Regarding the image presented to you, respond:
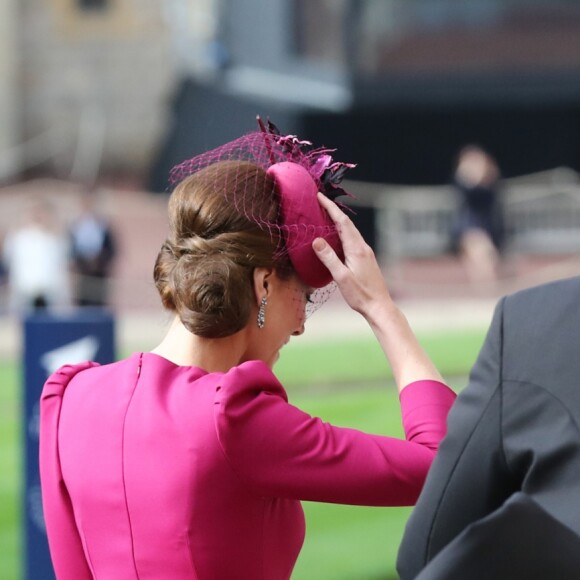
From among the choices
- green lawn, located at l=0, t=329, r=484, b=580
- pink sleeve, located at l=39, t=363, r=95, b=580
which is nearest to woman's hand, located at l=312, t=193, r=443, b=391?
pink sleeve, located at l=39, t=363, r=95, b=580

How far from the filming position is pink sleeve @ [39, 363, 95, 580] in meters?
2.28

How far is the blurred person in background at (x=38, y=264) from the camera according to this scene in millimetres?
15867

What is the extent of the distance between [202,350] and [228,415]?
26cm

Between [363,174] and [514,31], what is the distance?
4.47 meters

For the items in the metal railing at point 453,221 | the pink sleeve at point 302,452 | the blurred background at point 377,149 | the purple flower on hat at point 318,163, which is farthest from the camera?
the metal railing at point 453,221

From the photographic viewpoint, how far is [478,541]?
1.47 meters

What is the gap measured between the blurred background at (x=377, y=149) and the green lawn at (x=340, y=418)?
5.93 feet

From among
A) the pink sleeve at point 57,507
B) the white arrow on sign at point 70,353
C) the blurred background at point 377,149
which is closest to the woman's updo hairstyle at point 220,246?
the pink sleeve at point 57,507

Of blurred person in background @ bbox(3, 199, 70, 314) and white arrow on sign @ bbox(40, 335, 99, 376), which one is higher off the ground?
white arrow on sign @ bbox(40, 335, 99, 376)

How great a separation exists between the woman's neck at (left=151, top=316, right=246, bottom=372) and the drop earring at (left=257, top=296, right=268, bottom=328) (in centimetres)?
4

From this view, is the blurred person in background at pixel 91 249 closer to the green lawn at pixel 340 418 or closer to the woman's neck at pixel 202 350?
the green lawn at pixel 340 418

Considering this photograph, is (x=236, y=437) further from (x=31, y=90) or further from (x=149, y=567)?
(x=31, y=90)

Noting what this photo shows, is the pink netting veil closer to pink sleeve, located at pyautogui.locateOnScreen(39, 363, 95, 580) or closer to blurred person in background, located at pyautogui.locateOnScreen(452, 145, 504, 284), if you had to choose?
pink sleeve, located at pyautogui.locateOnScreen(39, 363, 95, 580)

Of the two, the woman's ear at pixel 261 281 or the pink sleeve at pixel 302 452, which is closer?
the pink sleeve at pixel 302 452
